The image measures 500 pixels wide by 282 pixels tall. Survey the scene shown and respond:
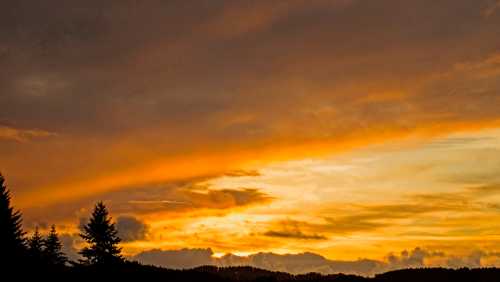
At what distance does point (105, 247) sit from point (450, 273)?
73.8ft

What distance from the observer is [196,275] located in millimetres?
35594

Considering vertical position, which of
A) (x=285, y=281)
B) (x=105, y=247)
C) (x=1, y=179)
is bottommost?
(x=285, y=281)

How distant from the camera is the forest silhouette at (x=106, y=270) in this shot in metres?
32.0

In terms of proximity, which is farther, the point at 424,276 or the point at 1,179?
the point at 1,179

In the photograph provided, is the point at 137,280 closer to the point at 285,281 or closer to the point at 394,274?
the point at 285,281

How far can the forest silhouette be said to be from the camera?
3197 cm

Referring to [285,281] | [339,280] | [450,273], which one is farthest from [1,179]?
[450,273]

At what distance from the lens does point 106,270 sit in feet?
120

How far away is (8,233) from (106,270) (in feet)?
35.3

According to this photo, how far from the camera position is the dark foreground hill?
1211 inches

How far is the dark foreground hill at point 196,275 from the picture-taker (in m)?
30.8

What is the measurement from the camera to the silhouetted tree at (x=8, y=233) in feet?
125

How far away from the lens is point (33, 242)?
Result: 5850 cm

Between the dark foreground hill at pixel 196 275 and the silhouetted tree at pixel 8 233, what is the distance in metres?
3.91
